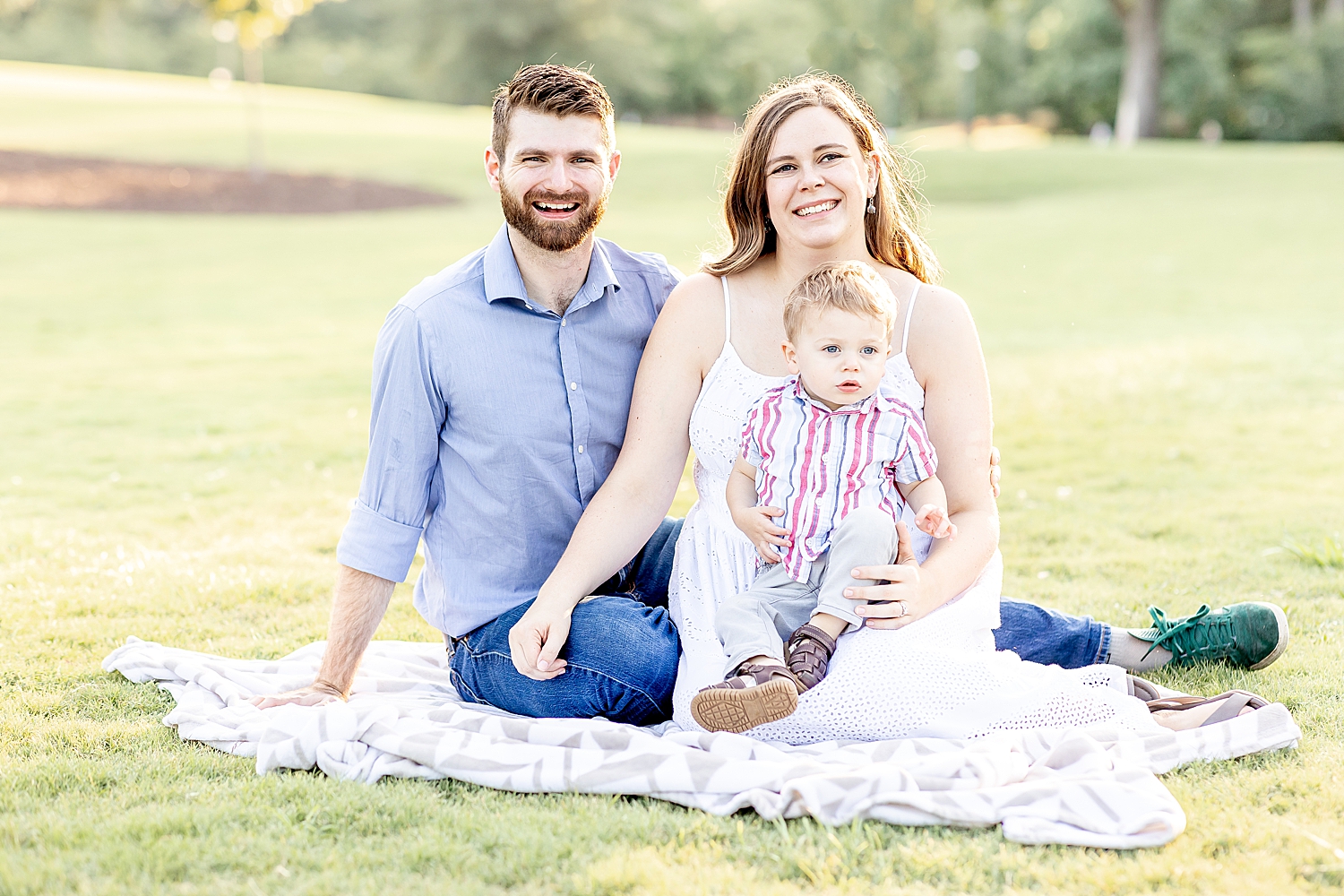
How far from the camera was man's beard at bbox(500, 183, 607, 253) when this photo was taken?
3252 mm

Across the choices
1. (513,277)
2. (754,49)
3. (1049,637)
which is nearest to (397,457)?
(513,277)

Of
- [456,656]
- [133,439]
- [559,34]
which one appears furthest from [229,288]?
[559,34]

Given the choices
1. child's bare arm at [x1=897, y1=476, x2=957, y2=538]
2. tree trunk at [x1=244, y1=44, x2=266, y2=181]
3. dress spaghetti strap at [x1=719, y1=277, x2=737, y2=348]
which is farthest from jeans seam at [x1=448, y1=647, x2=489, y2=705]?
tree trunk at [x1=244, y1=44, x2=266, y2=181]

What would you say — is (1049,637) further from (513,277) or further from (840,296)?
(513,277)

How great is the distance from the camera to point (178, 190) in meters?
20.2

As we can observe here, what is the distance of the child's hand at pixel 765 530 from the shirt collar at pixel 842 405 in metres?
0.29

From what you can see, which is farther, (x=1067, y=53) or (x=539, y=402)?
(x=1067, y=53)

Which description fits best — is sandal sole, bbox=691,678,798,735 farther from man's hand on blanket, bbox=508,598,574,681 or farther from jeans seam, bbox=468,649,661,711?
man's hand on blanket, bbox=508,598,574,681

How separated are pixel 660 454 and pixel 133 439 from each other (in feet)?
15.6

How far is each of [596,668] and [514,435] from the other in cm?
66

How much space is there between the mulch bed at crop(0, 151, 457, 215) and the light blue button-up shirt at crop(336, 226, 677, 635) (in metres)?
17.0

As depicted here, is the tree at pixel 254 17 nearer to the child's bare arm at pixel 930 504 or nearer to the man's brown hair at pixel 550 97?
the man's brown hair at pixel 550 97

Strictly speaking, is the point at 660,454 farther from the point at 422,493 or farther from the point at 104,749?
the point at 104,749

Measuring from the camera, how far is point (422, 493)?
3.29 meters
